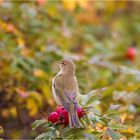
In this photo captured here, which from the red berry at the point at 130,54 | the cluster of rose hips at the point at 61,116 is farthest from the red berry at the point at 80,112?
the red berry at the point at 130,54

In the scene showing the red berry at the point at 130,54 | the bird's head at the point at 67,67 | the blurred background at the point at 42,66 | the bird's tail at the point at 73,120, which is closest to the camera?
the bird's tail at the point at 73,120

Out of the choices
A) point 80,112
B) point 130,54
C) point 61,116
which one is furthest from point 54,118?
point 130,54

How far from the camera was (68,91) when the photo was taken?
12.8 feet

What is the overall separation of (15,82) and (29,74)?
0.61 ft

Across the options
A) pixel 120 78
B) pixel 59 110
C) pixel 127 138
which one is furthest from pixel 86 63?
pixel 59 110

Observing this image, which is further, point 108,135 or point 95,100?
point 95,100

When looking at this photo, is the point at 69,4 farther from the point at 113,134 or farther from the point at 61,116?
the point at 113,134

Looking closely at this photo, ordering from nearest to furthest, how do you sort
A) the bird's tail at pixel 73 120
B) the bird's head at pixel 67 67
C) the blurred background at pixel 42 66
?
the bird's tail at pixel 73 120, the bird's head at pixel 67 67, the blurred background at pixel 42 66

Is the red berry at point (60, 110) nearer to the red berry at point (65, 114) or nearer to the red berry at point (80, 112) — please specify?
the red berry at point (65, 114)

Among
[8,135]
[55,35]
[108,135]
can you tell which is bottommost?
[8,135]

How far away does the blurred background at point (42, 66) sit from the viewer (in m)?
5.41

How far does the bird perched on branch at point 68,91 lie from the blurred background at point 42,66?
0.75 meters

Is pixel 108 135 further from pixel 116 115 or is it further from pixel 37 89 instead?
pixel 37 89

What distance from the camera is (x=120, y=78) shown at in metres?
6.00
